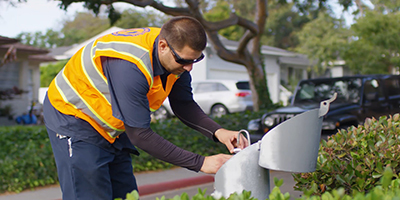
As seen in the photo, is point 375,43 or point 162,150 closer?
point 162,150

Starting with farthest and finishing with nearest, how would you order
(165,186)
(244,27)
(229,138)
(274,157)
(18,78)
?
(18,78) → (244,27) → (165,186) → (229,138) → (274,157)

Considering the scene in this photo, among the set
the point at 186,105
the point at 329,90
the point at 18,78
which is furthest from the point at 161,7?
the point at 18,78

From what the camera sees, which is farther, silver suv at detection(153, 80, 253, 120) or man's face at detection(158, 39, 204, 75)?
silver suv at detection(153, 80, 253, 120)

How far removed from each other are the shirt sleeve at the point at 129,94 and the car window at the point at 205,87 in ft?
49.1

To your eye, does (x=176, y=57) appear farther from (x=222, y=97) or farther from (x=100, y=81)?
(x=222, y=97)

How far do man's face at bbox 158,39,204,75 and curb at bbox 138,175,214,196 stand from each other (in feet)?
14.5

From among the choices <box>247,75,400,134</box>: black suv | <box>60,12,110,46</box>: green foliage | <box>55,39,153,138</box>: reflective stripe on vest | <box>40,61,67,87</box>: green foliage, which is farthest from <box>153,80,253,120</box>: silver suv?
<box>60,12,110,46</box>: green foliage

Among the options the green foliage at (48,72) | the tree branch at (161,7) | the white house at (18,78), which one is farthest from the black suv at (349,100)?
the green foliage at (48,72)

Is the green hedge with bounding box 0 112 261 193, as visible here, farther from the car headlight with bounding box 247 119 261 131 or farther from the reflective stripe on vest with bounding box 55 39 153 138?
the reflective stripe on vest with bounding box 55 39 153 138

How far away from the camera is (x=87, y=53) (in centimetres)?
249

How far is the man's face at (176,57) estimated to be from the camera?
2.22 m

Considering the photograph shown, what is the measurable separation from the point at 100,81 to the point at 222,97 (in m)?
14.6

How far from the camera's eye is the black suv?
845 centimetres

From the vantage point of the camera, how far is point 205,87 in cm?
1741
